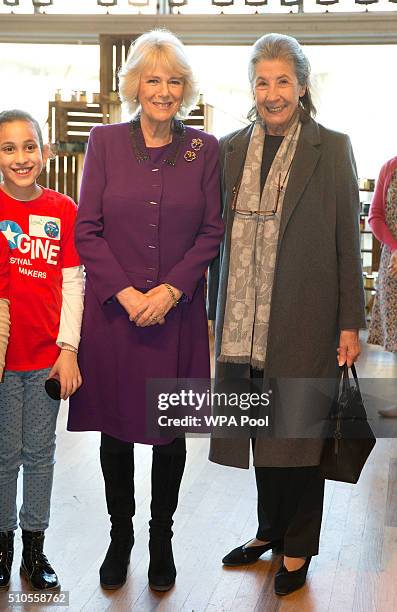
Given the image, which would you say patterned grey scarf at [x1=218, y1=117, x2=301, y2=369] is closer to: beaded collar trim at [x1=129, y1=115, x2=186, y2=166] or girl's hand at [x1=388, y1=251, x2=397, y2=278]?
beaded collar trim at [x1=129, y1=115, x2=186, y2=166]

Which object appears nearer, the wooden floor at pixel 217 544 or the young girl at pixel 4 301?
the young girl at pixel 4 301

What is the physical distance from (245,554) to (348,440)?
2.03 ft

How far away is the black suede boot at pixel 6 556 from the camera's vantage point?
278 cm

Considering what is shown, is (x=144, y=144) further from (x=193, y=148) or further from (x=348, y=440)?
(x=348, y=440)

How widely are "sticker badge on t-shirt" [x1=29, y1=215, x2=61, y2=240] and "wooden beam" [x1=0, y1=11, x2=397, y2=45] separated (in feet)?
20.8

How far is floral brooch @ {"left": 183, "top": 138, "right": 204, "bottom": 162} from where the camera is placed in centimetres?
275

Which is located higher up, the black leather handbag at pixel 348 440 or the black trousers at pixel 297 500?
the black leather handbag at pixel 348 440

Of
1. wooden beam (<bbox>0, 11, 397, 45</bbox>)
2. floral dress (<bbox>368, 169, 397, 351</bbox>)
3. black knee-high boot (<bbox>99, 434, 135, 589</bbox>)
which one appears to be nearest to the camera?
→ black knee-high boot (<bbox>99, 434, 135, 589</bbox>)

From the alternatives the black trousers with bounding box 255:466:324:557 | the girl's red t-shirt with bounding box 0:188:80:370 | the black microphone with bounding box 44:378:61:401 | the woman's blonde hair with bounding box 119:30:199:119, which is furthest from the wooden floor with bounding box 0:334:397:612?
the woman's blonde hair with bounding box 119:30:199:119

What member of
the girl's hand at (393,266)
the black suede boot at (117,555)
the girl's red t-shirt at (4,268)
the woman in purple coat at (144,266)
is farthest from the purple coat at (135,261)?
the girl's hand at (393,266)

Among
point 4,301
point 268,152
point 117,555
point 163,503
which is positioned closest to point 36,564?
point 117,555

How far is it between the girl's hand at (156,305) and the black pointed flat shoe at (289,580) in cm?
92

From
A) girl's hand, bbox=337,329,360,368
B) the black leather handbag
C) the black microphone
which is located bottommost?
the black leather handbag

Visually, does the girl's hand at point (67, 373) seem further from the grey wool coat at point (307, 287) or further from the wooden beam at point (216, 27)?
the wooden beam at point (216, 27)
